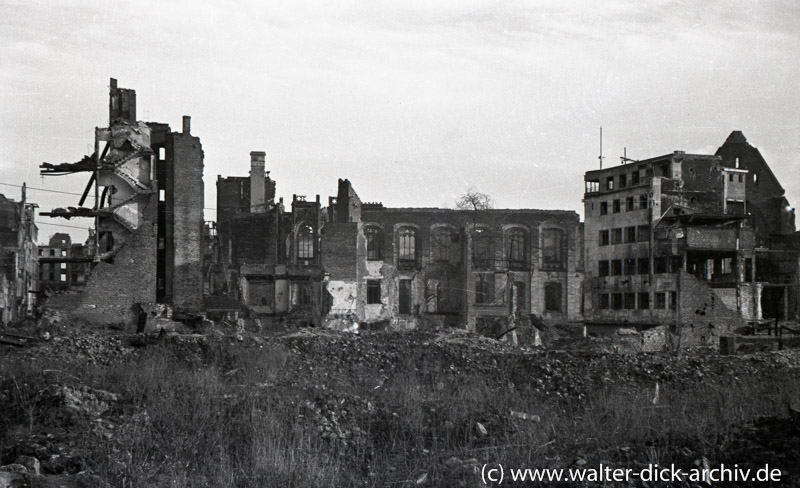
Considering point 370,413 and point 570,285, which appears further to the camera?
point 570,285

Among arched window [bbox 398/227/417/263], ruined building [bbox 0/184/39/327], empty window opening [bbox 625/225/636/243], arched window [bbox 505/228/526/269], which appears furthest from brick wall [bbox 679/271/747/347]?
ruined building [bbox 0/184/39/327]

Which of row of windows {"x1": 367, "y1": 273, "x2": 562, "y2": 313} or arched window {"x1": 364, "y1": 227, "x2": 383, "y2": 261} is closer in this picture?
row of windows {"x1": 367, "y1": 273, "x2": 562, "y2": 313}

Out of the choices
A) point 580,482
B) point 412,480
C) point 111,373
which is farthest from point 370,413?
point 111,373

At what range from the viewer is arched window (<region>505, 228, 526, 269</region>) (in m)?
44.0

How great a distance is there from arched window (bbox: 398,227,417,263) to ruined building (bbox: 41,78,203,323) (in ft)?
49.0

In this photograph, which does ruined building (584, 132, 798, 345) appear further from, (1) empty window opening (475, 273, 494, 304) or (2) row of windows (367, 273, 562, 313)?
(1) empty window opening (475, 273, 494, 304)

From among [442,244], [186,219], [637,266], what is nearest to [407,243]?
[442,244]

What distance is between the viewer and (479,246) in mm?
44094

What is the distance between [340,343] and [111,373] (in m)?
7.26

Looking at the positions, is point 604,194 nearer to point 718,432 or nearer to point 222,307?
point 222,307

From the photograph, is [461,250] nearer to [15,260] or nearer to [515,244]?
[515,244]

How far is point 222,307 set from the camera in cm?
3247

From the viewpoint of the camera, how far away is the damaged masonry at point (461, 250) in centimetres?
3023

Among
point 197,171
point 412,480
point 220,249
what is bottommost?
point 412,480
